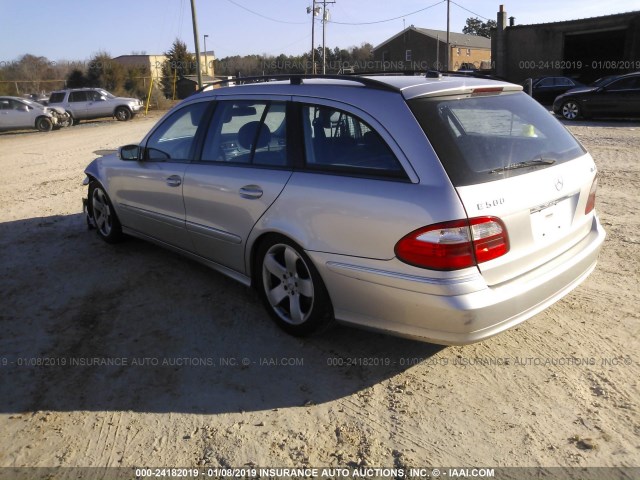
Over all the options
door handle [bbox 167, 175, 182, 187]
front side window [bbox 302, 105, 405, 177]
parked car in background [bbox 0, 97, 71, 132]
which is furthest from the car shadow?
parked car in background [bbox 0, 97, 71, 132]

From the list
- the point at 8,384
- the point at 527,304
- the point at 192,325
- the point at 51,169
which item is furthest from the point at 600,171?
the point at 51,169

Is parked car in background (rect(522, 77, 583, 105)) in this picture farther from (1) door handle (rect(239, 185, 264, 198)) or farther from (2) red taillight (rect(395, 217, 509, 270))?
(2) red taillight (rect(395, 217, 509, 270))

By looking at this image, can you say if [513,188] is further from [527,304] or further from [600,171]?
[600,171]

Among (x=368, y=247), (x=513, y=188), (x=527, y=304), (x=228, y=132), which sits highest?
(x=228, y=132)

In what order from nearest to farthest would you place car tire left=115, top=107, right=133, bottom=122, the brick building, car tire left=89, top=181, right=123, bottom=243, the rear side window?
1. car tire left=89, top=181, right=123, bottom=243
2. the rear side window
3. car tire left=115, top=107, right=133, bottom=122
4. the brick building

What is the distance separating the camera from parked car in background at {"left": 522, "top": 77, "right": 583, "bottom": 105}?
2373 centimetres

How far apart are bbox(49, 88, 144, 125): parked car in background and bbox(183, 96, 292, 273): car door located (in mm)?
24623

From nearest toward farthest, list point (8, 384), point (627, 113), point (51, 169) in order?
1. point (8, 384)
2. point (51, 169)
3. point (627, 113)

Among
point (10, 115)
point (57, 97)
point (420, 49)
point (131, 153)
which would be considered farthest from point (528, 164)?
point (420, 49)

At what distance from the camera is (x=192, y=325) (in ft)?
13.2

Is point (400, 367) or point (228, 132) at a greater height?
point (228, 132)

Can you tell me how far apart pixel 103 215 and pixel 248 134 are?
2724 millimetres

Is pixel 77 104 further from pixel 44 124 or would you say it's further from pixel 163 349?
→ pixel 163 349

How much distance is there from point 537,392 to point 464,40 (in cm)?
7163
